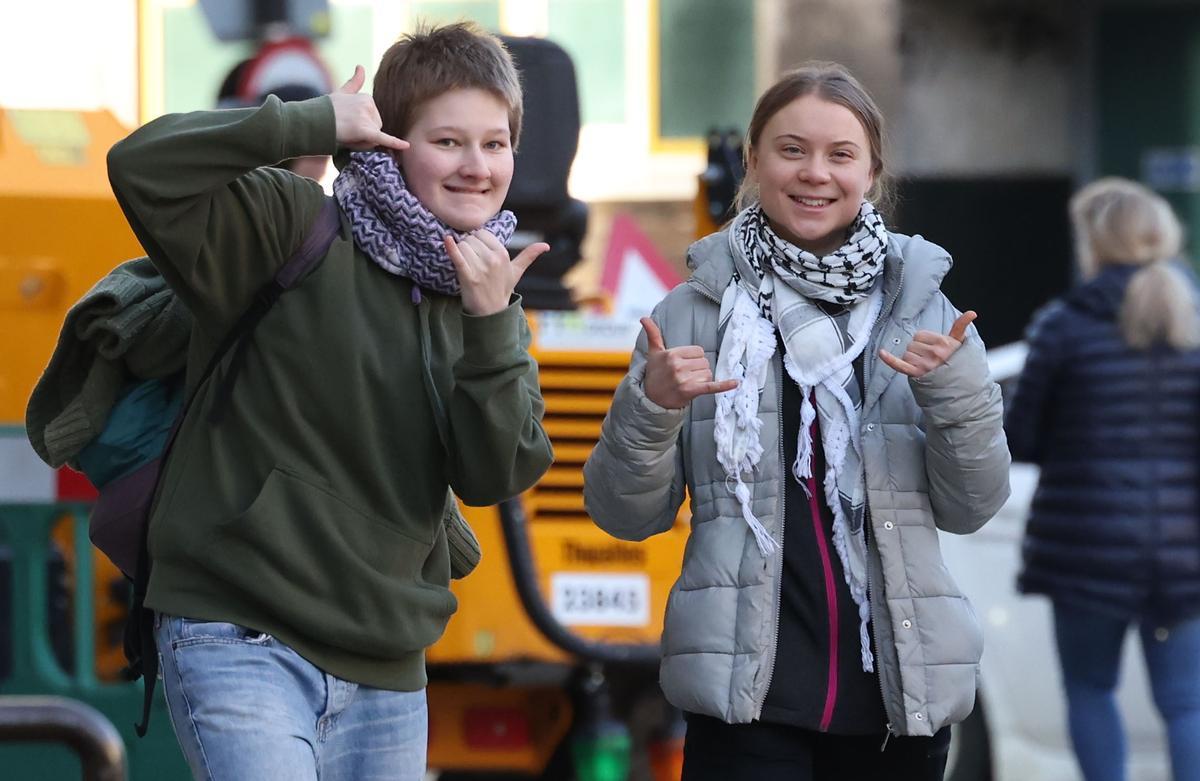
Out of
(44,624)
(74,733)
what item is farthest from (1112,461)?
(74,733)

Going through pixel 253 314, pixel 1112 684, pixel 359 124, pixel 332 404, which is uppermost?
pixel 359 124

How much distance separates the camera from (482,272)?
308 centimetres

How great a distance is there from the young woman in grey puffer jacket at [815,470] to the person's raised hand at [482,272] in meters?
0.29

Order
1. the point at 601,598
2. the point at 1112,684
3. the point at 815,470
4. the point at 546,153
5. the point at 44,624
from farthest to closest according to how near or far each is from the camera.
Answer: the point at 1112,684
the point at 601,598
the point at 546,153
the point at 44,624
the point at 815,470

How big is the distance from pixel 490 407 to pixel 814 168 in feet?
2.27

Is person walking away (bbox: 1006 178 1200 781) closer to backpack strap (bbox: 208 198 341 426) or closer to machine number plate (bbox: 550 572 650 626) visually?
machine number plate (bbox: 550 572 650 626)

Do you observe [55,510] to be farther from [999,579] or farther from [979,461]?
[999,579]

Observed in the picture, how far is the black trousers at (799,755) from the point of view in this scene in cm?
327

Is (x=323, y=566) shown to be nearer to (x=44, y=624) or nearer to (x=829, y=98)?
(x=829, y=98)

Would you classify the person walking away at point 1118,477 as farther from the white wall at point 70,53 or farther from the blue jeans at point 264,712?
the white wall at point 70,53

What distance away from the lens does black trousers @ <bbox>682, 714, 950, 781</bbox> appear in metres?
3.27

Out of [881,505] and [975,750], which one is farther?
[975,750]

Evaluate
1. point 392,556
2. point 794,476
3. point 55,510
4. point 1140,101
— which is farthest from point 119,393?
point 1140,101

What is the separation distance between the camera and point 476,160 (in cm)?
317
